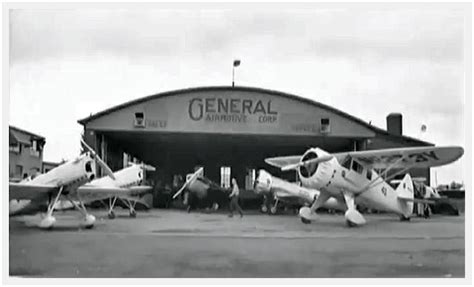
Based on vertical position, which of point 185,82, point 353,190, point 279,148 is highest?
point 185,82

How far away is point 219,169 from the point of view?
6.67 meters

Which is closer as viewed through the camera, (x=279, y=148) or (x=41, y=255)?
(x=41, y=255)

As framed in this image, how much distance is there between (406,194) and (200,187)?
8.17 ft

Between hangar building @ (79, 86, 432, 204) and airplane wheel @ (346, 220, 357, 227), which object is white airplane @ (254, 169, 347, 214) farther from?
airplane wheel @ (346, 220, 357, 227)

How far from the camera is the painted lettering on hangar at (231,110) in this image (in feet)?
20.0

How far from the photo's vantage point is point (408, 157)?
6.54 m

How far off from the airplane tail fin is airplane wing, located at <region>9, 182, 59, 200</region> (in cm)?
395

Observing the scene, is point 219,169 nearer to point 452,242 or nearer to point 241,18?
point 241,18

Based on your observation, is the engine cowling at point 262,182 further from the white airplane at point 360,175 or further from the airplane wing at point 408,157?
the airplane wing at point 408,157

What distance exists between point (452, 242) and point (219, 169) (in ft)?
8.59

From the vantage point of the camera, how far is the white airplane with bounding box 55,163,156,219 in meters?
6.47

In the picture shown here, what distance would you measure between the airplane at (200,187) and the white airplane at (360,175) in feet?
2.31

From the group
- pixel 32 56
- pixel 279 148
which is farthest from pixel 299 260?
pixel 32 56

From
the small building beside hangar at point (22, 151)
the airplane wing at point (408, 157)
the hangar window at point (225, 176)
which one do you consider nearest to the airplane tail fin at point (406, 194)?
the airplane wing at point (408, 157)
